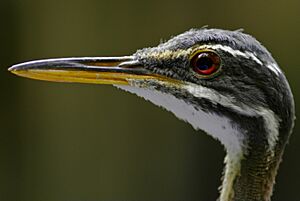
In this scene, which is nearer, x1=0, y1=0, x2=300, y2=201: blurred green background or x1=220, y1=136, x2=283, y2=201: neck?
x1=220, y1=136, x2=283, y2=201: neck

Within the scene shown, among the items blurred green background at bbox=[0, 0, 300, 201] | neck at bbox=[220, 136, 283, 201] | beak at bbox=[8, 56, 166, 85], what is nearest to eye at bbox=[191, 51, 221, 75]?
beak at bbox=[8, 56, 166, 85]

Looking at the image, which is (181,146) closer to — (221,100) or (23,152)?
(23,152)

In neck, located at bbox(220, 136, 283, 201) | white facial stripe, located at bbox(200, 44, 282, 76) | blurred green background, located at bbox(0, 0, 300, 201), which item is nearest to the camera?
white facial stripe, located at bbox(200, 44, 282, 76)

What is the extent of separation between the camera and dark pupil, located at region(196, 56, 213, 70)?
2.33 meters

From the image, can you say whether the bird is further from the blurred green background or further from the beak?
the blurred green background

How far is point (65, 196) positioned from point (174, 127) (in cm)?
100

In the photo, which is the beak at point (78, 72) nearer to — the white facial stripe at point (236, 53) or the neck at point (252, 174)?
the white facial stripe at point (236, 53)

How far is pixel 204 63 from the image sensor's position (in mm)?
2336

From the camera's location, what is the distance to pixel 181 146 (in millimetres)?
5188

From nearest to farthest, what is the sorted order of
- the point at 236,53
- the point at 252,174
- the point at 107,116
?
the point at 236,53 < the point at 252,174 < the point at 107,116

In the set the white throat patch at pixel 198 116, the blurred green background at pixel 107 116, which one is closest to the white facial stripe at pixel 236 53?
the white throat patch at pixel 198 116

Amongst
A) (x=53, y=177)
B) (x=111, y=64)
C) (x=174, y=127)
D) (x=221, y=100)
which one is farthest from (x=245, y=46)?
(x=53, y=177)

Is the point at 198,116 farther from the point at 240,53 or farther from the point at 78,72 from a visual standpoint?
the point at 78,72

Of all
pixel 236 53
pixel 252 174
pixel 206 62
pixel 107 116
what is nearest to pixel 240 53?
pixel 236 53
